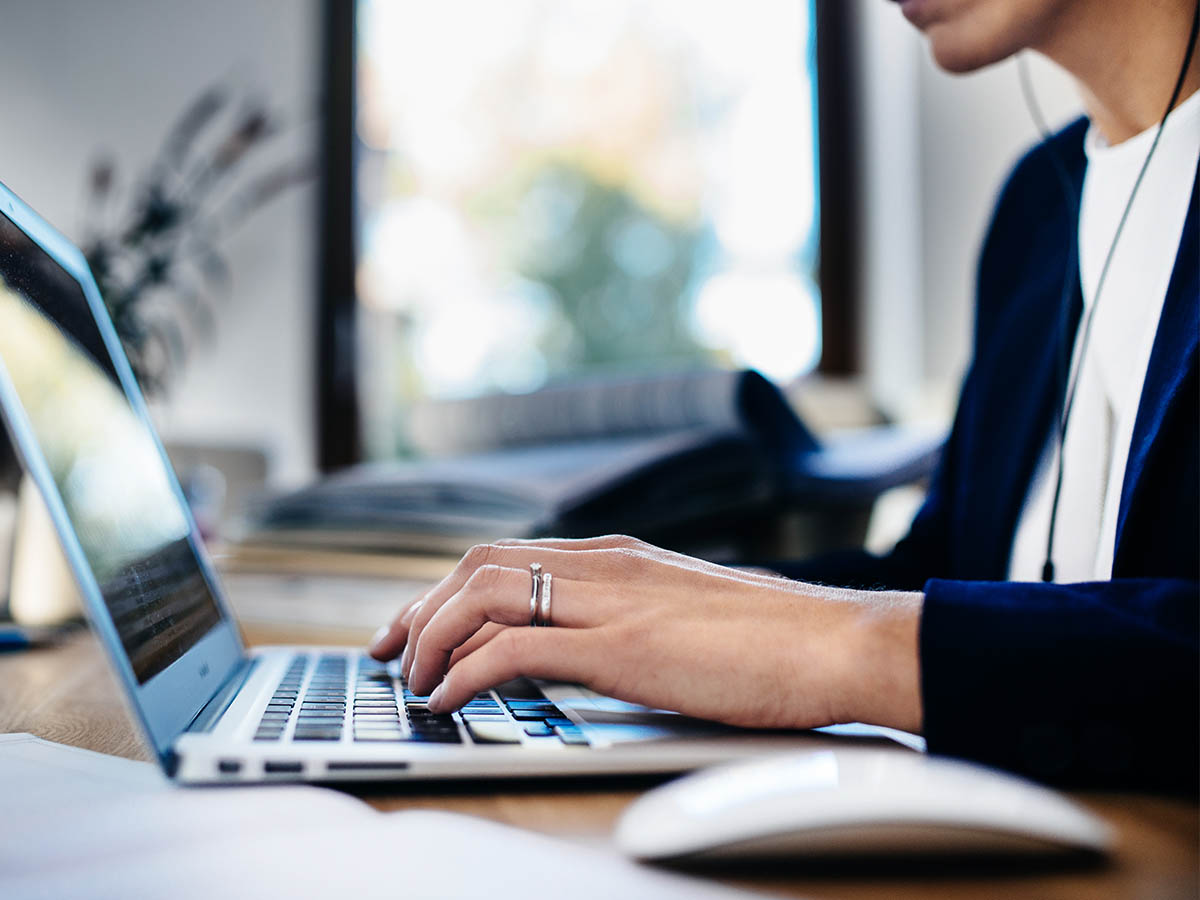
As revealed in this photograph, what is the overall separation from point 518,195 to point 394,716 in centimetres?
186

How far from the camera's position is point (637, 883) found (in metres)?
0.26

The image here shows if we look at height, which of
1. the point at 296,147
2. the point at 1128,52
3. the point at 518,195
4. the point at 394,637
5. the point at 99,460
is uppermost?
the point at 296,147

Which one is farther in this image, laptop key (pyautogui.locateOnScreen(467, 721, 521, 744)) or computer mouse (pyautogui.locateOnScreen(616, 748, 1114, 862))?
laptop key (pyautogui.locateOnScreen(467, 721, 521, 744))

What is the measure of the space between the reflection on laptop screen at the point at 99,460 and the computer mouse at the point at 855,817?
0.66 feet

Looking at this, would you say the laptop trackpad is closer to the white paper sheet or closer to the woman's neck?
the white paper sheet

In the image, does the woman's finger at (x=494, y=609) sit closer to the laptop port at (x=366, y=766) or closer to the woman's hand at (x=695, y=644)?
the woman's hand at (x=695, y=644)

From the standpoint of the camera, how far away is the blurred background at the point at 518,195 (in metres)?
2.01

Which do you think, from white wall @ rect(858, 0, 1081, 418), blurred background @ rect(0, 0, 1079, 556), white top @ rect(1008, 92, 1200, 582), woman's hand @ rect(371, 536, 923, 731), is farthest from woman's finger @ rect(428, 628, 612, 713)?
blurred background @ rect(0, 0, 1079, 556)

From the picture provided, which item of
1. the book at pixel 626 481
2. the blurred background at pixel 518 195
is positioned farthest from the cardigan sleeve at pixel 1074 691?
the blurred background at pixel 518 195

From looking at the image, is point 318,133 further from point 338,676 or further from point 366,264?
point 338,676

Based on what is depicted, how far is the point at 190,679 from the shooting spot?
0.42 meters

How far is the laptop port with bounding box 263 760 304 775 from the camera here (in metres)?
0.33

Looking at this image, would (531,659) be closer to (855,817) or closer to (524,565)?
(524,565)

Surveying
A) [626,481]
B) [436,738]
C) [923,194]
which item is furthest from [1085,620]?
[923,194]
